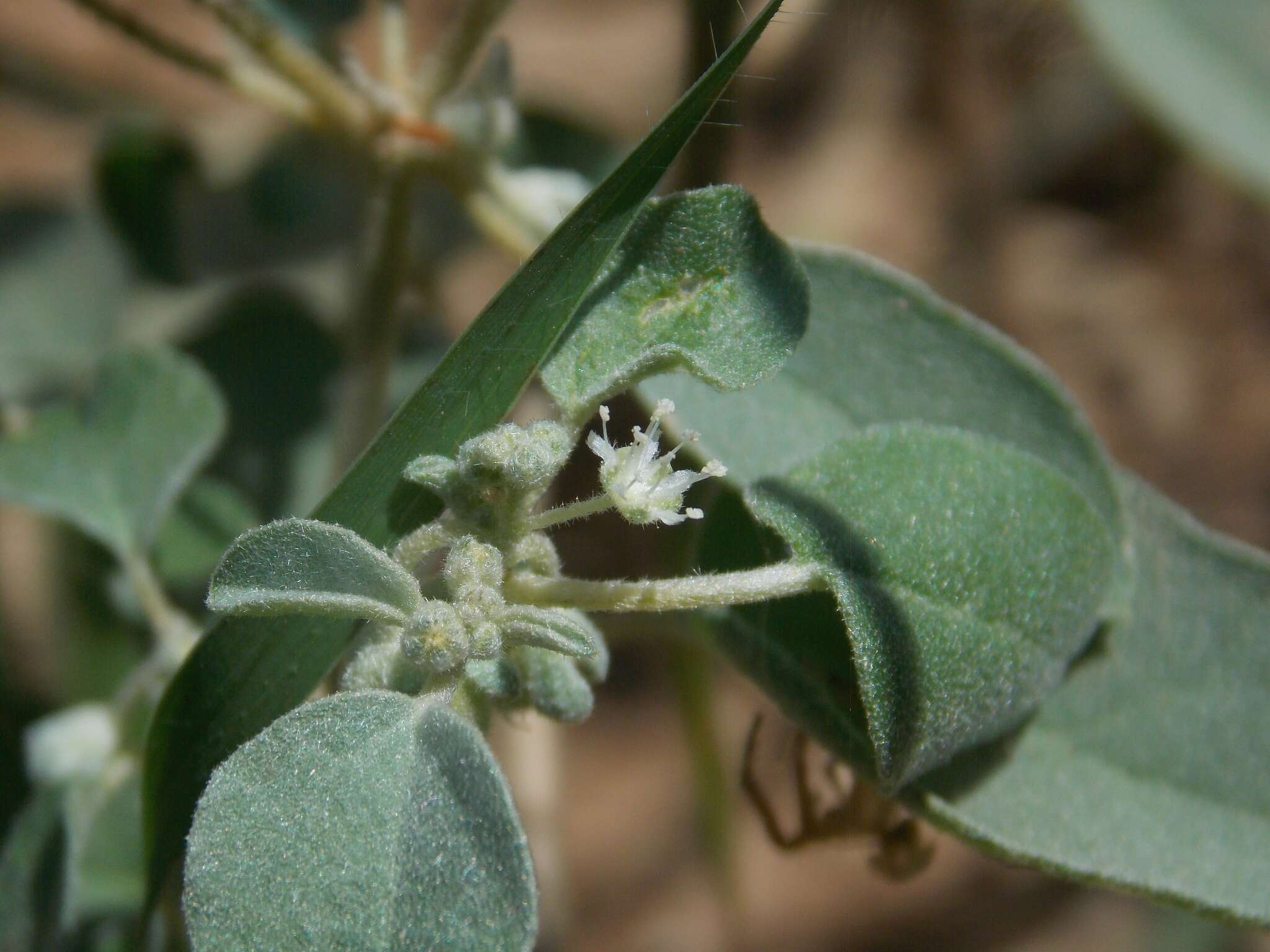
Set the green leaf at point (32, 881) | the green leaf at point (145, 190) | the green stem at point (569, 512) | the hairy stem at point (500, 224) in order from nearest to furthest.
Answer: the green stem at point (569, 512)
the green leaf at point (32, 881)
the hairy stem at point (500, 224)
the green leaf at point (145, 190)

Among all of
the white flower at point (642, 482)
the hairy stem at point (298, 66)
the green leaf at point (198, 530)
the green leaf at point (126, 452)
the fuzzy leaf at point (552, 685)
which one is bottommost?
the green leaf at point (198, 530)

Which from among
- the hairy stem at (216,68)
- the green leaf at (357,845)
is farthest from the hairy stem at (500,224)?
the green leaf at (357,845)

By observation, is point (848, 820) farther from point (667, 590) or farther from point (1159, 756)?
point (667, 590)

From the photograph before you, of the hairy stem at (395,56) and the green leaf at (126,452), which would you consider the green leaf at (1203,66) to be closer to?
the hairy stem at (395,56)

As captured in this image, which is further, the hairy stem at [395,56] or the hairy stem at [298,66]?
the hairy stem at [395,56]

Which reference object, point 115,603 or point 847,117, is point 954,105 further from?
point 115,603

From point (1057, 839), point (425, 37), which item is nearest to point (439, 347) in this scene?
point (1057, 839)

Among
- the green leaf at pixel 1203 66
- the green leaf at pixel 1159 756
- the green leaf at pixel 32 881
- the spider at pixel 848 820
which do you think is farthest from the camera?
the green leaf at pixel 1203 66
